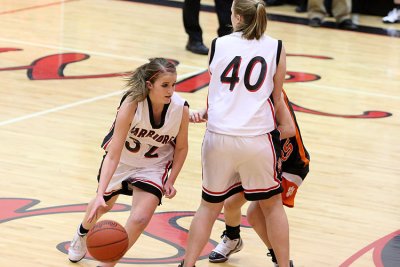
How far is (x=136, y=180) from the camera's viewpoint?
4.61 m

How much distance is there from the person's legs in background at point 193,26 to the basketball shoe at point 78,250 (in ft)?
20.9

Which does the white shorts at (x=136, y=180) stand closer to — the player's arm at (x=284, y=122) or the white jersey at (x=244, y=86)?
the white jersey at (x=244, y=86)

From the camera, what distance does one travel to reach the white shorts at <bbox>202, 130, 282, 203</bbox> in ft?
14.3

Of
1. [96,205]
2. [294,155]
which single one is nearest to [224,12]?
[294,155]

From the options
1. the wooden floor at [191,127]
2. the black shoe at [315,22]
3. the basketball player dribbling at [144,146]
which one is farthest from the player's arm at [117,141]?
the black shoe at [315,22]

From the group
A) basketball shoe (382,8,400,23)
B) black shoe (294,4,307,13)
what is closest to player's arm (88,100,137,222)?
basketball shoe (382,8,400,23)

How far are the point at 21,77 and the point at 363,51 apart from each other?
190 inches

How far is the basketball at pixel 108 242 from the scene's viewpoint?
421cm

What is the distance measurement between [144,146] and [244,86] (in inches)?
26.1

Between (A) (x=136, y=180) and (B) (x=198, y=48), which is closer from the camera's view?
(A) (x=136, y=180)

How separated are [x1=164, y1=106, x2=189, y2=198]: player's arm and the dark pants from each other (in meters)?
6.19

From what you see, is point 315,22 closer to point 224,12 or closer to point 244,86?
point 224,12

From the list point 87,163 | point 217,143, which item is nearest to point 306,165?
point 217,143

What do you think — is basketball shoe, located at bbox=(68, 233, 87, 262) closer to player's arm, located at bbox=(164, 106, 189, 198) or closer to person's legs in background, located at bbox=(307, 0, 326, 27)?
player's arm, located at bbox=(164, 106, 189, 198)
